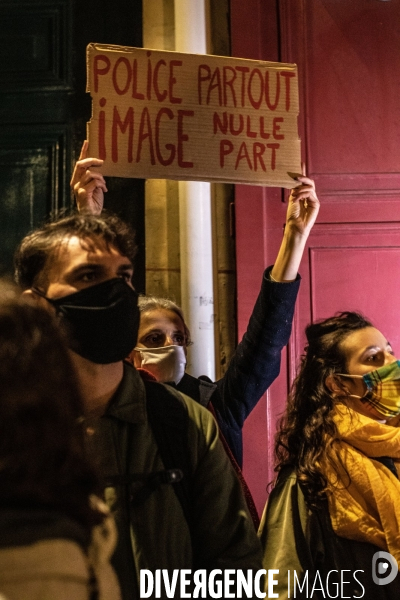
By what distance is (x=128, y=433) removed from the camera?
1.93 metres

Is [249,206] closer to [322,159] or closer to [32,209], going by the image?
[322,159]

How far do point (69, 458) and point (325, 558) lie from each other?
161 centimetres

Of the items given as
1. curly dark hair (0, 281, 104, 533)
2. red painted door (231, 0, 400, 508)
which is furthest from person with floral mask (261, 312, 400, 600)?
curly dark hair (0, 281, 104, 533)

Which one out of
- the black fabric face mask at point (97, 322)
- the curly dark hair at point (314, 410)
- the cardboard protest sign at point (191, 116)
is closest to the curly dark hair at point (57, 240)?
the black fabric face mask at point (97, 322)

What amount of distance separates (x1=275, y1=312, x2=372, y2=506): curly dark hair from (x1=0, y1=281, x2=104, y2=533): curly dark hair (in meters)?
1.59

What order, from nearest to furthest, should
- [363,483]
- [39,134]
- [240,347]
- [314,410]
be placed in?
1. [363,483]
2. [240,347]
3. [314,410]
4. [39,134]

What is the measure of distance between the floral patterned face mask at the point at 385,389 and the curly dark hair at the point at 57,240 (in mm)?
1161

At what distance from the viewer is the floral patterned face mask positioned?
288cm

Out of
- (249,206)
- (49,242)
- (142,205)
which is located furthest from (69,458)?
(142,205)

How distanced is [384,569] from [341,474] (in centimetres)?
34

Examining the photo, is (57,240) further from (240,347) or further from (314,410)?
(314,410)

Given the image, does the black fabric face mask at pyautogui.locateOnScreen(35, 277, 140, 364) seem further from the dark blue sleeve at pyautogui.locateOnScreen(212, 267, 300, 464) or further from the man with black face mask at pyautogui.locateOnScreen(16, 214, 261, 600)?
the dark blue sleeve at pyautogui.locateOnScreen(212, 267, 300, 464)

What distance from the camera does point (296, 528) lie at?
8.70 feet

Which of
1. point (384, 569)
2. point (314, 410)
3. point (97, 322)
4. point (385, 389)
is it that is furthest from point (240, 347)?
point (97, 322)
